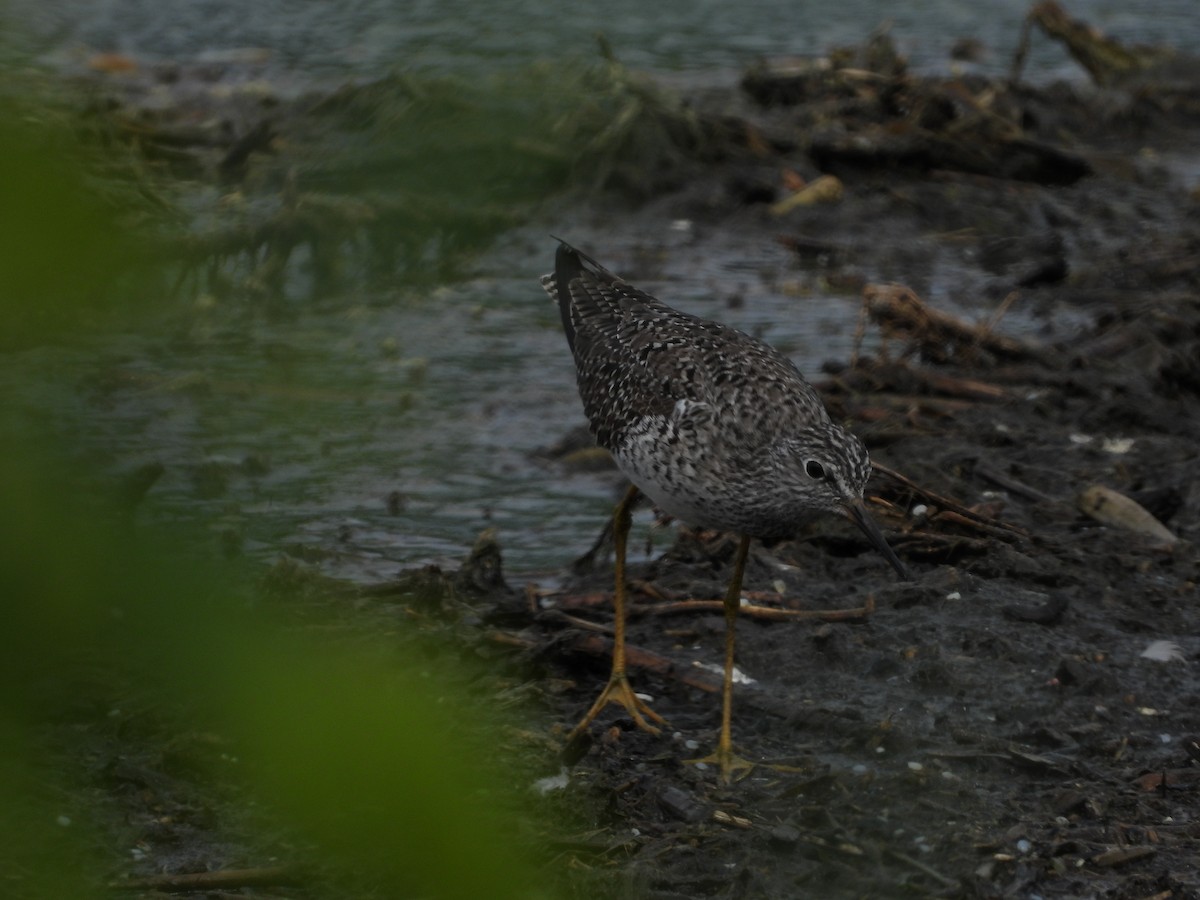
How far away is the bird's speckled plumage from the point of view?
4840 mm

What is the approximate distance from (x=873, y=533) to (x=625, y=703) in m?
0.97

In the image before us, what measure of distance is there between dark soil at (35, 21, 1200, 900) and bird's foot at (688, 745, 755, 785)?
37 millimetres

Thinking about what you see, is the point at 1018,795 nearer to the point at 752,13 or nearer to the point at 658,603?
the point at 658,603

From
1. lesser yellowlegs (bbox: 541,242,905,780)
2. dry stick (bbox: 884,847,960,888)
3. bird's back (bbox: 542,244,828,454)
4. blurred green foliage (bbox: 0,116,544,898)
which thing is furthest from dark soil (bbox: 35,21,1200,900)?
bird's back (bbox: 542,244,828,454)

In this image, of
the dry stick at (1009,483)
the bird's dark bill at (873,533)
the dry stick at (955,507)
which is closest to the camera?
the bird's dark bill at (873,533)

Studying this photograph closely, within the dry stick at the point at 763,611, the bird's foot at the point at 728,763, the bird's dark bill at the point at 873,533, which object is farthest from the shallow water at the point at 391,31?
the bird's foot at the point at 728,763

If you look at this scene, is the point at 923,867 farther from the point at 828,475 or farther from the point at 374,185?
the point at 374,185

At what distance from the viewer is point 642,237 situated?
1068cm

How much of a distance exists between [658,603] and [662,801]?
4.43ft

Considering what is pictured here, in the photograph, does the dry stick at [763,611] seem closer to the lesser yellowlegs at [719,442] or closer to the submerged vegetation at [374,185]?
the lesser yellowlegs at [719,442]

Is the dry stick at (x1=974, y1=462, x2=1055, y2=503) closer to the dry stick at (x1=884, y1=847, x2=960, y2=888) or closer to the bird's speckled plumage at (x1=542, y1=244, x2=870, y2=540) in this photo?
the bird's speckled plumage at (x1=542, y1=244, x2=870, y2=540)

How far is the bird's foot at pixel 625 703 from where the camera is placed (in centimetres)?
505

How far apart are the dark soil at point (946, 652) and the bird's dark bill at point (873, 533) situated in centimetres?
55

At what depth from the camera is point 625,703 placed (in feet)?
16.6
